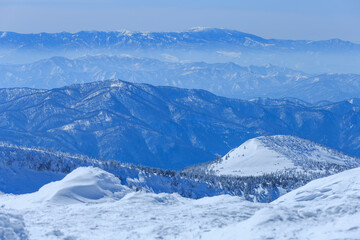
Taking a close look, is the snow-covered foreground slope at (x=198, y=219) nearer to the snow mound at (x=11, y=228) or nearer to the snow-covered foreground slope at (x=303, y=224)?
the snow-covered foreground slope at (x=303, y=224)

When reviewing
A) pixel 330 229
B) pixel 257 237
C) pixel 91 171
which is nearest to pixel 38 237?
pixel 257 237

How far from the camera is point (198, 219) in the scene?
2638 inches

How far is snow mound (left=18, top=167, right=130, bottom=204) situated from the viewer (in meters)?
101

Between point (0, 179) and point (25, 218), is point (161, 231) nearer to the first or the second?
point (25, 218)

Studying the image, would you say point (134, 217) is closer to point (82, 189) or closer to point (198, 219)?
point (198, 219)

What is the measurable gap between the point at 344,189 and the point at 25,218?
5761cm

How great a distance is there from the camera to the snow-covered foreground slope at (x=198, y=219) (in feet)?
180

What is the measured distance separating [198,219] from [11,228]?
26.3 meters

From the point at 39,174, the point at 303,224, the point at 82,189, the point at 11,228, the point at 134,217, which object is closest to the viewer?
the point at 303,224

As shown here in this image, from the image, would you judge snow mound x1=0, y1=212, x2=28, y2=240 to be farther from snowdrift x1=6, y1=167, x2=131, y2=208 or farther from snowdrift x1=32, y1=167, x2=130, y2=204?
snowdrift x1=32, y1=167, x2=130, y2=204

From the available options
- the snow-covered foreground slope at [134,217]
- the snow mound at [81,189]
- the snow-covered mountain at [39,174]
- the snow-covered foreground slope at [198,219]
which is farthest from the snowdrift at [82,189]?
the snow-covered mountain at [39,174]

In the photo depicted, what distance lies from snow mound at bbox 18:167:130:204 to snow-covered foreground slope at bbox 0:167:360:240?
6.82 meters

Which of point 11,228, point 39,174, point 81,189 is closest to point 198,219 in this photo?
point 11,228

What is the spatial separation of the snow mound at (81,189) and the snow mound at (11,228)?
33727 mm
